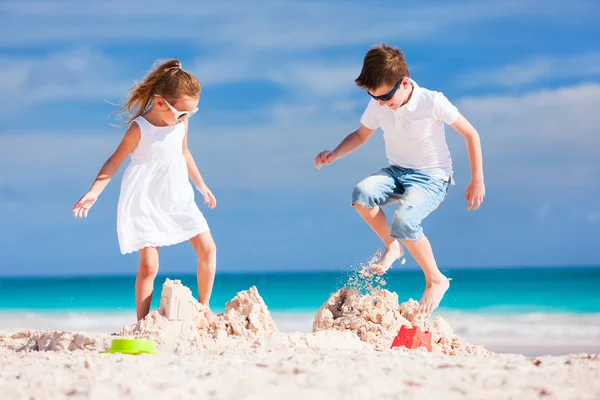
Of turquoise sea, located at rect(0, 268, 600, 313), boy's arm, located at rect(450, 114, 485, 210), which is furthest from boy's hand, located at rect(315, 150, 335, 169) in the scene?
turquoise sea, located at rect(0, 268, 600, 313)

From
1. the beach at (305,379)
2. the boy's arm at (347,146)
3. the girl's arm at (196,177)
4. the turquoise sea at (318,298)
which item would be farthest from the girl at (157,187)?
the turquoise sea at (318,298)

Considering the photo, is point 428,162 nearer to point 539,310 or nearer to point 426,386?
point 426,386

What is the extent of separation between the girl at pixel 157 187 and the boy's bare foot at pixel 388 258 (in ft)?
3.44

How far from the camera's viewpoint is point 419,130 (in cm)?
474

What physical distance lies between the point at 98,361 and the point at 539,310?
12.2 meters

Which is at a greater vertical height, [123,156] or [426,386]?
[123,156]

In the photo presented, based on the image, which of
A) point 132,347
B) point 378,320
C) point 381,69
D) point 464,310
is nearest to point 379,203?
point 378,320

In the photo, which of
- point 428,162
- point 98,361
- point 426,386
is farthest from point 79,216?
point 426,386

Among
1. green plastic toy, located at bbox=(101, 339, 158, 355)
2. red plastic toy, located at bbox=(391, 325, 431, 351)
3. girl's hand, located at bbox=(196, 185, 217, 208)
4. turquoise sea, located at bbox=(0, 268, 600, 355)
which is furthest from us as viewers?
turquoise sea, located at bbox=(0, 268, 600, 355)

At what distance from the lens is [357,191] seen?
4.74 m

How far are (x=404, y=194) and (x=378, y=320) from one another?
2.67ft

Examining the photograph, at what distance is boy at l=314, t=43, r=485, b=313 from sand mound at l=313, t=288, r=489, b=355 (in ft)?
0.44

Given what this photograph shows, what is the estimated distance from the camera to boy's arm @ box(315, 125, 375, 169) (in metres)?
4.96

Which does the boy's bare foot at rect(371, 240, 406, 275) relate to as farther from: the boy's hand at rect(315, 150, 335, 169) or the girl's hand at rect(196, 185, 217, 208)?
the girl's hand at rect(196, 185, 217, 208)
